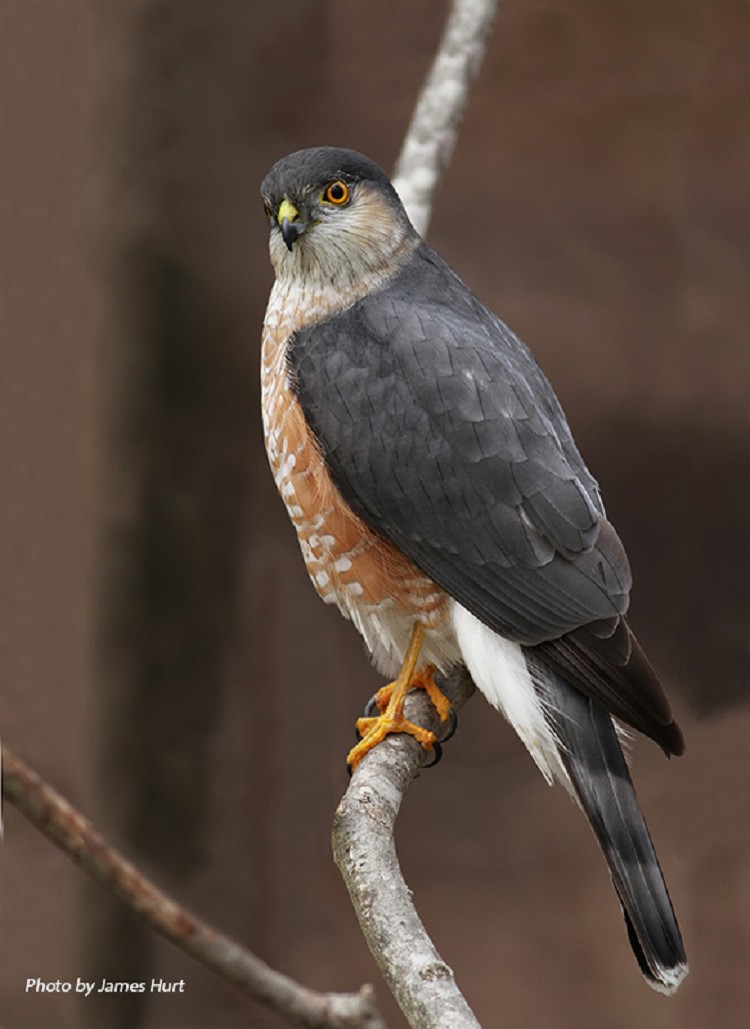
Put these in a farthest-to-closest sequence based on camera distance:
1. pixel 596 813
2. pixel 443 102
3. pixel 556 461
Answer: pixel 443 102 → pixel 556 461 → pixel 596 813

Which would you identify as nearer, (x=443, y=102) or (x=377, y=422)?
(x=377, y=422)

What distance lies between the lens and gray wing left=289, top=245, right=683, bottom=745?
6.31 ft

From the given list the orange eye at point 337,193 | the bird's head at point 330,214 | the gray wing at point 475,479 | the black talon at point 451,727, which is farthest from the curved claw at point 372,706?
the orange eye at point 337,193

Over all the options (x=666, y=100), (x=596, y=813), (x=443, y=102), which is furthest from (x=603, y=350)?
(x=596, y=813)

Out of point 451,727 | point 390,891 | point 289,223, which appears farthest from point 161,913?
point 289,223

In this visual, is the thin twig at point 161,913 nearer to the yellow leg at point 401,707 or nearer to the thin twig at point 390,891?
the thin twig at point 390,891

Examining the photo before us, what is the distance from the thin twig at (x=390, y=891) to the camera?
136cm

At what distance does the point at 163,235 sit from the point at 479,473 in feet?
5.25

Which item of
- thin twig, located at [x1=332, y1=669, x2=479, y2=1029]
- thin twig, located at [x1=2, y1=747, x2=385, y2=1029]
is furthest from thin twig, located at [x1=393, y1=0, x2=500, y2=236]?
thin twig, located at [x1=2, y1=747, x2=385, y2=1029]

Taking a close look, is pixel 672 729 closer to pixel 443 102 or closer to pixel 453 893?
pixel 443 102

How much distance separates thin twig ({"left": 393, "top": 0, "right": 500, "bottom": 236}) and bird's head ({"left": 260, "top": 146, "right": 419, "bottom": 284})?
0.30 meters

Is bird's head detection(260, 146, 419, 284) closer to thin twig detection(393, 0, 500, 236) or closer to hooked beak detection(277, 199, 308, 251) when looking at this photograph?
hooked beak detection(277, 199, 308, 251)

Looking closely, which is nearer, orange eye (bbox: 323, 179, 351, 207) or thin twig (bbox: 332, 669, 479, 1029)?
thin twig (bbox: 332, 669, 479, 1029)

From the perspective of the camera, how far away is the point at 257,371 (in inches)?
128
